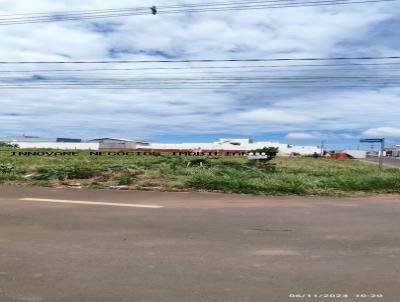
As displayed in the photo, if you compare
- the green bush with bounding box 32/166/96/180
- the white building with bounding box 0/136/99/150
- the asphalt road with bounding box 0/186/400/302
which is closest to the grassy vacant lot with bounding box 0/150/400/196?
the green bush with bounding box 32/166/96/180

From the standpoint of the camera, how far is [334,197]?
15.3 m

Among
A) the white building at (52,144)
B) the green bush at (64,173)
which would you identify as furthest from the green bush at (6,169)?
the white building at (52,144)

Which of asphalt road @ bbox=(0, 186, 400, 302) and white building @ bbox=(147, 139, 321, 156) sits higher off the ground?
white building @ bbox=(147, 139, 321, 156)

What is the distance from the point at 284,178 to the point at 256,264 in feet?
36.6

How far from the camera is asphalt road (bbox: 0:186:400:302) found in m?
5.40

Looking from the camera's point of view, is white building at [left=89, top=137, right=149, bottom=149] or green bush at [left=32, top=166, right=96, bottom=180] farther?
white building at [left=89, top=137, right=149, bottom=149]

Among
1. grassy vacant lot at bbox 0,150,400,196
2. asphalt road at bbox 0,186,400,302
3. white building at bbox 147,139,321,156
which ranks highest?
white building at bbox 147,139,321,156

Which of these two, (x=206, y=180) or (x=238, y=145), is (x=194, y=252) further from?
(x=238, y=145)

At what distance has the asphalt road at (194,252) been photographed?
17.7 feet

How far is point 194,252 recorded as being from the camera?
7152 millimetres
